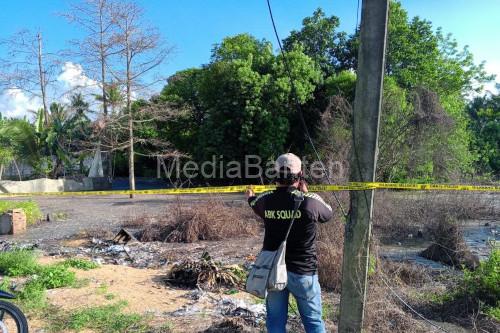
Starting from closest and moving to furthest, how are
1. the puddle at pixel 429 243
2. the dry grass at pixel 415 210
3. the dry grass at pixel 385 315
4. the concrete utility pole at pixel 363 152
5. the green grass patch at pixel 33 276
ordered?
the concrete utility pole at pixel 363 152 → the dry grass at pixel 385 315 → the green grass patch at pixel 33 276 → the puddle at pixel 429 243 → the dry grass at pixel 415 210

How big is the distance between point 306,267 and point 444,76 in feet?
95.8

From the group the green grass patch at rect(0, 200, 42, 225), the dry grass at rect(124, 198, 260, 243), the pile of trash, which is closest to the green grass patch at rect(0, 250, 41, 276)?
the pile of trash

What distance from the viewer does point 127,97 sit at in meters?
22.8

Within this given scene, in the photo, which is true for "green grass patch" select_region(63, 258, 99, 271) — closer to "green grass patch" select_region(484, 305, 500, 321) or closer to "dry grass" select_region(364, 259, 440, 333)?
"dry grass" select_region(364, 259, 440, 333)

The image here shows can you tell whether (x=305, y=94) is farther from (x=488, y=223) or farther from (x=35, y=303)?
(x=35, y=303)

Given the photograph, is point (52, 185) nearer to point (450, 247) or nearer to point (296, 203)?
point (450, 247)

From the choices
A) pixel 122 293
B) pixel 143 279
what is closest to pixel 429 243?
pixel 143 279

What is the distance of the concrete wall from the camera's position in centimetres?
2562

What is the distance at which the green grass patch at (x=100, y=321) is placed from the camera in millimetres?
4672

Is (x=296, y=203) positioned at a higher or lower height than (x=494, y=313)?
higher

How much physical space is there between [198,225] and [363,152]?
8.59 metres

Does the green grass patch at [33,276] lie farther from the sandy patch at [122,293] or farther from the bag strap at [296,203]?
the bag strap at [296,203]

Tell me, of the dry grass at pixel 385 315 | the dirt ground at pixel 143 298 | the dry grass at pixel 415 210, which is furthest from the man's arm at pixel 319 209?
the dry grass at pixel 415 210

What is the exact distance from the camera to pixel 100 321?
4.86 meters
